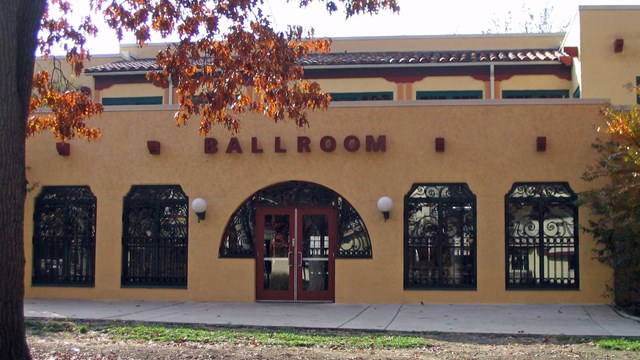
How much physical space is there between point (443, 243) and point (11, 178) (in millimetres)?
10433

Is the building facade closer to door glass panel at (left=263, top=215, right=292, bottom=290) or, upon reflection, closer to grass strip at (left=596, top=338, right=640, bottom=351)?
door glass panel at (left=263, top=215, right=292, bottom=290)

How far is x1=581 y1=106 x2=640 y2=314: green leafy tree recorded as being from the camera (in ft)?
47.0

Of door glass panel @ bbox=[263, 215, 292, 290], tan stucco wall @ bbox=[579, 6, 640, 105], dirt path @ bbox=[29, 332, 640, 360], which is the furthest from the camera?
tan stucco wall @ bbox=[579, 6, 640, 105]

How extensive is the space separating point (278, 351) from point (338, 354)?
86 centimetres

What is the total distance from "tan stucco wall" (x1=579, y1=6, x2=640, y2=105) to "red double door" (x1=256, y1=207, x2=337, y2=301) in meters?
8.69

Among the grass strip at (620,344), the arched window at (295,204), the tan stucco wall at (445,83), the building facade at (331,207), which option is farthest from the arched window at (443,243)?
the tan stucco wall at (445,83)

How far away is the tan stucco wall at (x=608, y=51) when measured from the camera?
20656mm

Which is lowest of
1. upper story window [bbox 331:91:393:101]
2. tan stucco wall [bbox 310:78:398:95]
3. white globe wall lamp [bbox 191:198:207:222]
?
white globe wall lamp [bbox 191:198:207:222]

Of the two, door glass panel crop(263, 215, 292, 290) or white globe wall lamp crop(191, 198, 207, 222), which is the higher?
white globe wall lamp crop(191, 198, 207, 222)

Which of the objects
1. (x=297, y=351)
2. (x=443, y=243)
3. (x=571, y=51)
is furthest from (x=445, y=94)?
(x=297, y=351)

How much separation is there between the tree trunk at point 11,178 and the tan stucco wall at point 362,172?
8.73m

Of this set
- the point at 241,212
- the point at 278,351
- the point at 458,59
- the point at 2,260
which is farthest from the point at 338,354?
the point at 458,59

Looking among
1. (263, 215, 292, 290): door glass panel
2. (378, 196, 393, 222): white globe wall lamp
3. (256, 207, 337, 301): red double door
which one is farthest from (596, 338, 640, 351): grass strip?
(263, 215, 292, 290): door glass panel

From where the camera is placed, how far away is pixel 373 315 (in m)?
14.9
